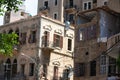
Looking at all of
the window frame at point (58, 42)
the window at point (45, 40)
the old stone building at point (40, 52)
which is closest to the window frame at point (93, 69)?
the old stone building at point (40, 52)

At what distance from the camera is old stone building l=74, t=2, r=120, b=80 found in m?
29.5

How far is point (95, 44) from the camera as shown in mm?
30344

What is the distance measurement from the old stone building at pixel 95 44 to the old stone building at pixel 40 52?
586 inches

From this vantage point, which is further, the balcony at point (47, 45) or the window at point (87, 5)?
the window at point (87, 5)

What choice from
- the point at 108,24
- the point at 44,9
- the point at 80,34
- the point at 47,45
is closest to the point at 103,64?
the point at 108,24

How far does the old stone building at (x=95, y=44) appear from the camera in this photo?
29550 mm

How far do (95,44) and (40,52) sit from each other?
694 inches

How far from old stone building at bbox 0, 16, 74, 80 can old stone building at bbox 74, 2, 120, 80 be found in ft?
48.8

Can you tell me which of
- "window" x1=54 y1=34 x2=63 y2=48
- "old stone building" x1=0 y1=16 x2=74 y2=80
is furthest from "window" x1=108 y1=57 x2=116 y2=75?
"window" x1=54 y1=34 x2=63 y2=48

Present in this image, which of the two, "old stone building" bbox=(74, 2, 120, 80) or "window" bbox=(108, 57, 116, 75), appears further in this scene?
"old stone building" bbox=(74, 2, 120, 80)

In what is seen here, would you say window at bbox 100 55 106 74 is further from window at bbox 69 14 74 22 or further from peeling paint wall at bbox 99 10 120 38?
window at bbox 69 14 74 22

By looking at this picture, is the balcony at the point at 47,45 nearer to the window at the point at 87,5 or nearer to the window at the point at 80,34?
the window at the point at 87,5

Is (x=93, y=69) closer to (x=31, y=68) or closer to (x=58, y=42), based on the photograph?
(x=31, y=68)

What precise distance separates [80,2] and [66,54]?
352 inches
